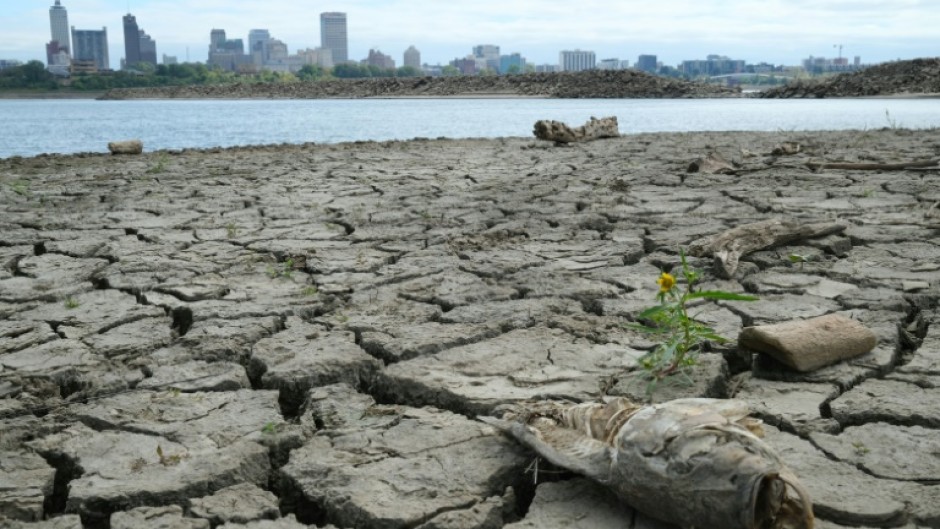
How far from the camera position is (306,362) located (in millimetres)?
2766

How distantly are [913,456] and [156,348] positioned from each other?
2212mm

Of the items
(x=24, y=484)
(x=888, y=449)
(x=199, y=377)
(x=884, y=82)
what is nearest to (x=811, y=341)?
(x=888, y=449)

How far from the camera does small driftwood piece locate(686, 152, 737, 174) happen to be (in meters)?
6.89

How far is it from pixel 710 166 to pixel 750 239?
10.1 ft

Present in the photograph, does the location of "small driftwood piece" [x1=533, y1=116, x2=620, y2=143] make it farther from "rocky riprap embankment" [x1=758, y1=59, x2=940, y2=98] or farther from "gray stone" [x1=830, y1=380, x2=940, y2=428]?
"rocky riprap embankment" [x1=758, y1=59, x2=940, y2=98]

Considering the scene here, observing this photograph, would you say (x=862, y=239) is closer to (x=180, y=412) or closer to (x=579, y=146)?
(x=180, y=412)

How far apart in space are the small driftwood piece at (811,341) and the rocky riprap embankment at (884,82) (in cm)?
2642

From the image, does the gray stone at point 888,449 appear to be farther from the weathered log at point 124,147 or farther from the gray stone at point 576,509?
the weathered log at point 124,147

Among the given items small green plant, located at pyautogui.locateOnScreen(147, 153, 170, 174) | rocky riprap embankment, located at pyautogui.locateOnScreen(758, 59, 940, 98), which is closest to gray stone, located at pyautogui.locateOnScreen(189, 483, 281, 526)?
small green plant, located at pyautogui.locateOnScreen(147, 153, 170, 174)

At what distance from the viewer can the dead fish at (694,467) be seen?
1611 mm

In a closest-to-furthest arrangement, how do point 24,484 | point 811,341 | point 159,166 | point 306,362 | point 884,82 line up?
point 24,484 → point 811,341 → point 306,362 → point 159,166 → point 884,82

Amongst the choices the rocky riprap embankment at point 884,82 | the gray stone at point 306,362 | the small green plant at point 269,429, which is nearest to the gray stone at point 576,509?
the small green plant at point 269,429

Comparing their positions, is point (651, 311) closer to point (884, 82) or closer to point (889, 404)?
Answer: point (889, 404)

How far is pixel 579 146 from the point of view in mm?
9602
